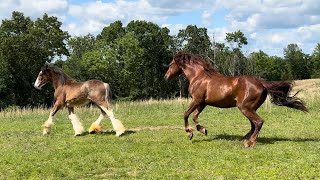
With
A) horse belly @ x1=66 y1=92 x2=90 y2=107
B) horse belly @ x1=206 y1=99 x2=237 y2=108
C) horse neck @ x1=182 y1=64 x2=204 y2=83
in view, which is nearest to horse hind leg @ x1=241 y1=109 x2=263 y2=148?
horse belly @ x1=206 y1=99 x2=237 y2=108

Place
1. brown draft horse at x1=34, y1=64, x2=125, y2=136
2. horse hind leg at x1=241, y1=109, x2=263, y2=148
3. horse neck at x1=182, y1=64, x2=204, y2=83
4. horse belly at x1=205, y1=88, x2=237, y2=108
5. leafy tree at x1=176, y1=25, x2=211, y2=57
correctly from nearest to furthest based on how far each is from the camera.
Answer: horse hind leg at x1=241, y1=109, x2=263, y2=148 < horse belly at x1=205, y1=88, x2=237, y2=108 < horse neck at x1=182, y1=64, x2=204, y2=83 < brown draft horse at x1=34, y1=64, x2=125, y2=136 < leafy tree at x1=176, y1=25, x2=211, y2=57

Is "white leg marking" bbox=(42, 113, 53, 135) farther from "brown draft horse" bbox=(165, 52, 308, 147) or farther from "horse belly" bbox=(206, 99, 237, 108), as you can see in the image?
"horse belly" bbox=(206, 99, 237, 108)

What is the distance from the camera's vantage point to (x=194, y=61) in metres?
11.6

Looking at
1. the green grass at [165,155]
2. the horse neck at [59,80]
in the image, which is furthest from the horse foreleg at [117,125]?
the horse neck at [59,80]

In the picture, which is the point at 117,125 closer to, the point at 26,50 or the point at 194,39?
the point at 26,50

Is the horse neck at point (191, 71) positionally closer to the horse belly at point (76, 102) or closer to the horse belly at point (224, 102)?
the horse belly at point (224, 102)

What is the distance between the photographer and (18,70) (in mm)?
49469

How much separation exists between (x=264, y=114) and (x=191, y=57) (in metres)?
8.46

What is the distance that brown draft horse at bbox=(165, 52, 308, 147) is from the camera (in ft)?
33.2

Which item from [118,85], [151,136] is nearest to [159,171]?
[151,136]

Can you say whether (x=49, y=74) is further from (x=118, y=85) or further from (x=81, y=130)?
(x=118, y=85)

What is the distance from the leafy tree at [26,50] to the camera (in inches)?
1879

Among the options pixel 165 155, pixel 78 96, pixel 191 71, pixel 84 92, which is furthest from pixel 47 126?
pixel 165 155

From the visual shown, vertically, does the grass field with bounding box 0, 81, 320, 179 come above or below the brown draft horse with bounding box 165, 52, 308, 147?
below
